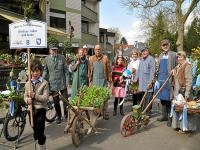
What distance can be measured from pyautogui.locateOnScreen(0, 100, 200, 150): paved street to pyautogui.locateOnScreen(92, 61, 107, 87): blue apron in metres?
1.05

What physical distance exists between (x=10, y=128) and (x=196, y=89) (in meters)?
5.13

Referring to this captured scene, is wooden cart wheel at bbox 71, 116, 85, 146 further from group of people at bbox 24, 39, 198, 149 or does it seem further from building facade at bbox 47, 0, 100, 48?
building facade at bbox 47, 0, 100, 48

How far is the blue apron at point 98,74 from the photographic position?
952 cm

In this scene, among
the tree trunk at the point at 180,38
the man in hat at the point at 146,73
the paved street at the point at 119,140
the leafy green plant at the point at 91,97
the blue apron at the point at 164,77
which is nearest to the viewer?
the paved street at the point at 119,140

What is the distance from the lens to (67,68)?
998 centimetres

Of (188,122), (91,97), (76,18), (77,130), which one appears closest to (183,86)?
(188,122)

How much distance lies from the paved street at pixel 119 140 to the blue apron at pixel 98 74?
3.45 ft

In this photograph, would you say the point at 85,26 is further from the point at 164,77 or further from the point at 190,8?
the point at 164,77

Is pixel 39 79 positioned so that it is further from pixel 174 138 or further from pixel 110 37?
pixel 110 37

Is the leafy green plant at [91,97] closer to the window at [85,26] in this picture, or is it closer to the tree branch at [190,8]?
the tree branch at [190,8]

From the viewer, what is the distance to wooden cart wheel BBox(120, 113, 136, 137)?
327 inches

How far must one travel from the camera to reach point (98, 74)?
953 centimetres

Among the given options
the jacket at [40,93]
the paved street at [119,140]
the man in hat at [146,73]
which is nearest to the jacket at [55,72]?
the paved street at [119,140]

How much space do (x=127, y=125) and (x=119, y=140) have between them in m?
0.46
